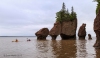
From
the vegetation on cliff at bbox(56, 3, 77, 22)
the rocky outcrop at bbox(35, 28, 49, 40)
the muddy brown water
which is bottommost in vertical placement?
the muddy brown water

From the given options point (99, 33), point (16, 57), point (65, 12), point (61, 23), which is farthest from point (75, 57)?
point (65, 12)

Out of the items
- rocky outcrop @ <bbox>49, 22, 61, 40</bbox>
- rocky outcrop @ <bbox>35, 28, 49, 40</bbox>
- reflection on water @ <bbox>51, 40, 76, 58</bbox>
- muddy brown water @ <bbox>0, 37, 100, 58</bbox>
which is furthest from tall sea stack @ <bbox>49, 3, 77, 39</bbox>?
reflection on water @ <bbox>51, 40, 76, 58</bbox>

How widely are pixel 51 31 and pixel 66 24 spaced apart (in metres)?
8.41

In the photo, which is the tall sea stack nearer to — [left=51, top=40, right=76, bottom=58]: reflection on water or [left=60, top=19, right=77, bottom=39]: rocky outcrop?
[left=60, top=19, right=77, bottom=39]: rocky outcrop

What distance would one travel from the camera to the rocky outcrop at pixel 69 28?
269ft

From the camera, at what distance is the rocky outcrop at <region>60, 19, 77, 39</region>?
8200 centimetres

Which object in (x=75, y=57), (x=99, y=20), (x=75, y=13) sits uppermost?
(x=75, y=13)

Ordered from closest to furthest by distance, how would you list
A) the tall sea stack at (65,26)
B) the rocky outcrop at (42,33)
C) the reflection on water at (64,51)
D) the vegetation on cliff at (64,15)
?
the reflection on water at (64,51)
the tall sea stack at (65,26)
the rocky outcrop at (42,33)
the vegetation on cliff at (64,15)

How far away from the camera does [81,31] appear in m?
79.0

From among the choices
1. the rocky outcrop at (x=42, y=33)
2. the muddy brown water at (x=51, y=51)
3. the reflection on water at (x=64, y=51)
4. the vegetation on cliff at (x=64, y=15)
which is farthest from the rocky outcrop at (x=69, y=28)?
the reflection on water at (x=64, y=51)

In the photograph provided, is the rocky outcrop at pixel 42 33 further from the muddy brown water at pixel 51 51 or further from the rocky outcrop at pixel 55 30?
the muddy brown water at pixel 51 51

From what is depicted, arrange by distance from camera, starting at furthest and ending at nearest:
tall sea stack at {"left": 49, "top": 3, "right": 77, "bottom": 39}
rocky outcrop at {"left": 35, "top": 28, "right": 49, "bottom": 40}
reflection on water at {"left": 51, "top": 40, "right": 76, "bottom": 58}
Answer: rocky outcrop at {"left": 35, "top": 28, "right": 49, "bottom": 40} < tall sea stack at {"left": 49, "top": 3, "right": 77, "bottom": 39} < reflection on water at {"left": 51, "top": 40, "right": 76, "bottom": 58}

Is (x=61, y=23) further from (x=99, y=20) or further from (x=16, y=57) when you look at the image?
(x=16, y=57)

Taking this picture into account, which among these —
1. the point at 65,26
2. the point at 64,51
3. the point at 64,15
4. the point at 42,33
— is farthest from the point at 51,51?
the point at 64,15
